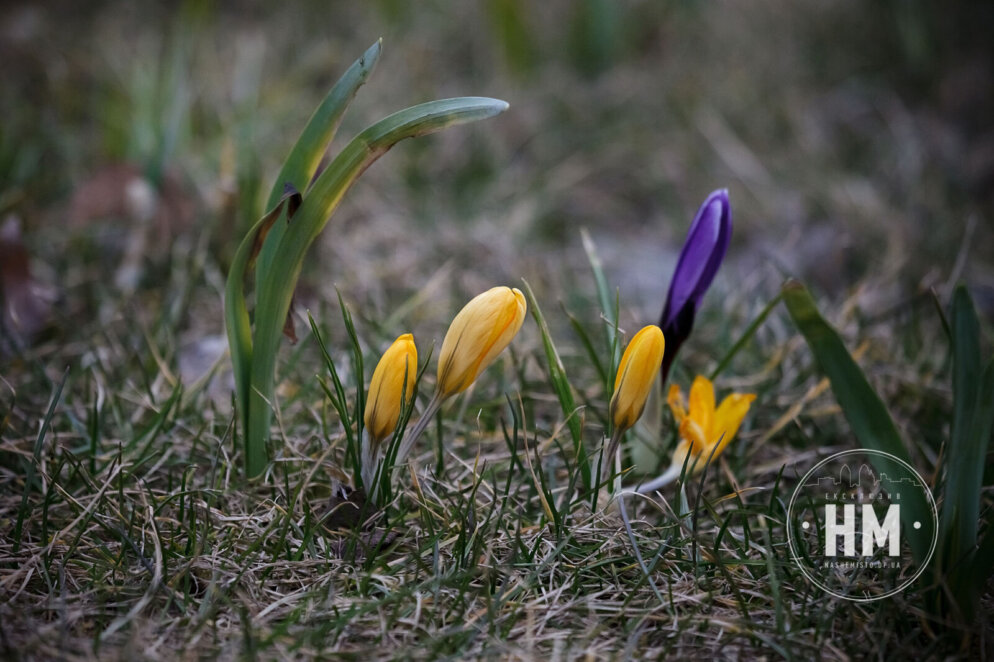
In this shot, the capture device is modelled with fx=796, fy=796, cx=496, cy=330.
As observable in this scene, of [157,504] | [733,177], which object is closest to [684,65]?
[733,177]

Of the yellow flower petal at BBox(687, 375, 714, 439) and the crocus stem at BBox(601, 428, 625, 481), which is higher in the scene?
the yellow flower petal at BBox(687, 375, 714, 439)

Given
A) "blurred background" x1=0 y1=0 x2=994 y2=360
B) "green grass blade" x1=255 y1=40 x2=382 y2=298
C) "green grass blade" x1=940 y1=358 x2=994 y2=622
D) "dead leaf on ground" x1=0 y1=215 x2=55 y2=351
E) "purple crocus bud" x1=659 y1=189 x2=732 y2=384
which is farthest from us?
"blurred background" x1=0 y1=0 x2=994 y2=360

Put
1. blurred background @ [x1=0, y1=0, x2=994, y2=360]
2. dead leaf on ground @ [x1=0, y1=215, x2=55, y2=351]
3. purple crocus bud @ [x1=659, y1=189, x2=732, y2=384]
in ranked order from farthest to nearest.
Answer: blurred background @ [x1=0, y1=0, x2=994, y2=360] → dead leaf on ground @ [x1=0, y1=215, x2=55, y2=351] → purple crocus bud @ [x1=659, y1=189, x2=732, y2=384]

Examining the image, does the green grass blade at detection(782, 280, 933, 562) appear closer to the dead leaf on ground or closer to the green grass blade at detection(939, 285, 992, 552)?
the green grass blade at detection(939, 285, 992, 552)

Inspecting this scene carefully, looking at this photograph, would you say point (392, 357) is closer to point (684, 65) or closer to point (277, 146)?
point (277, 146)

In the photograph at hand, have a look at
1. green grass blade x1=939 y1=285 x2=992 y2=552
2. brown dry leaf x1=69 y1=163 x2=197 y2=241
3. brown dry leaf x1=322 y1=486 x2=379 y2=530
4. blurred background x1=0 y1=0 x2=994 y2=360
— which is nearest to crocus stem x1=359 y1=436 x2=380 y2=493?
brown dry leaf x1=322 y1=486 x2=379 y2=530

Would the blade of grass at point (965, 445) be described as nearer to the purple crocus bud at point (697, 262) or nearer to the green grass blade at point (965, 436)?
the green grass blade at point (965, 436)
